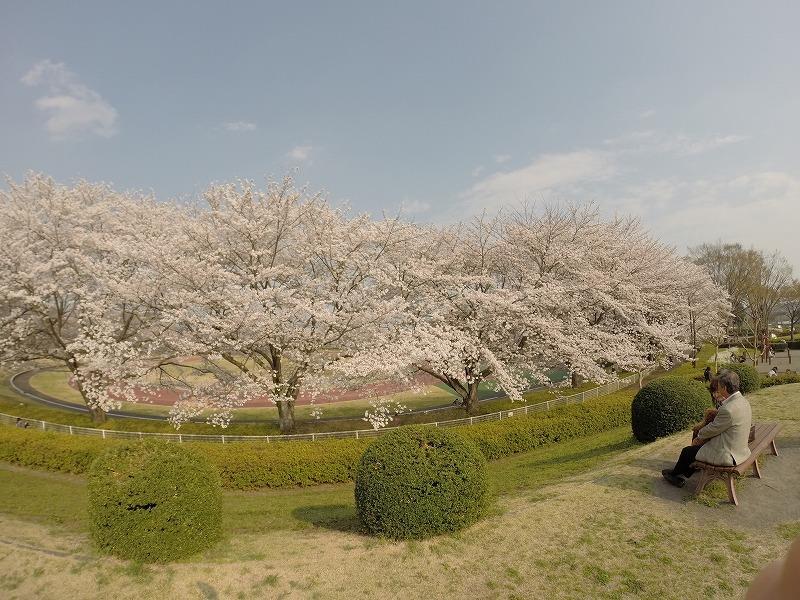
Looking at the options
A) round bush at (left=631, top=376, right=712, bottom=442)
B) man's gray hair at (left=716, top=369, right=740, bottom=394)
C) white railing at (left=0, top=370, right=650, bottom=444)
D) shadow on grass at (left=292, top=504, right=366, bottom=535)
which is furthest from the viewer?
white railing at (left=0, top=370, right=650, bottom=444)

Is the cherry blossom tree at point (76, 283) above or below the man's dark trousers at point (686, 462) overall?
above

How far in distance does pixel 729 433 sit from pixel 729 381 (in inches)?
31.5

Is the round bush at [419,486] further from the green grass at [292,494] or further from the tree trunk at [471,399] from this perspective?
the tree trunk at [471,399]

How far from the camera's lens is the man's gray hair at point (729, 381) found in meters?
7.46

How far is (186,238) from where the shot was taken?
62.5 feet

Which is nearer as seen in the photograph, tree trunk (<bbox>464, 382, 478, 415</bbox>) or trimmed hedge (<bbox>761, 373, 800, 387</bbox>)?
trimmed hedge (<bbox>761, 373, 800, 387</bbox>)

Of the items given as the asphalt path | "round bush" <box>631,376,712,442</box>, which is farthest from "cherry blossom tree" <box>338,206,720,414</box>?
"round bush" <box>631,376,712,442</box>

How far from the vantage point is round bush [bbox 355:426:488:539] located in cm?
785

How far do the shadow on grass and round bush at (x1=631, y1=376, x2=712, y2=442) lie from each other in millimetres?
8371

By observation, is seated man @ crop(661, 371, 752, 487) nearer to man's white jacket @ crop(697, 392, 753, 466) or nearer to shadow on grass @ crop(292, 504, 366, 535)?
man's white jacket @ crop(697, 392, 753, 466)

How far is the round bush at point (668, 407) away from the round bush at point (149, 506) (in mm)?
11324

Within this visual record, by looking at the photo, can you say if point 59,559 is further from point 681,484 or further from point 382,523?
point 681,484

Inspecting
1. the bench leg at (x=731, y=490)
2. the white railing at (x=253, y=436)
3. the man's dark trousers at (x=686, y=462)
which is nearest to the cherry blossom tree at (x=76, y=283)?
the white railing at (x=253, y=436)

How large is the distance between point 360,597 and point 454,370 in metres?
13.5
